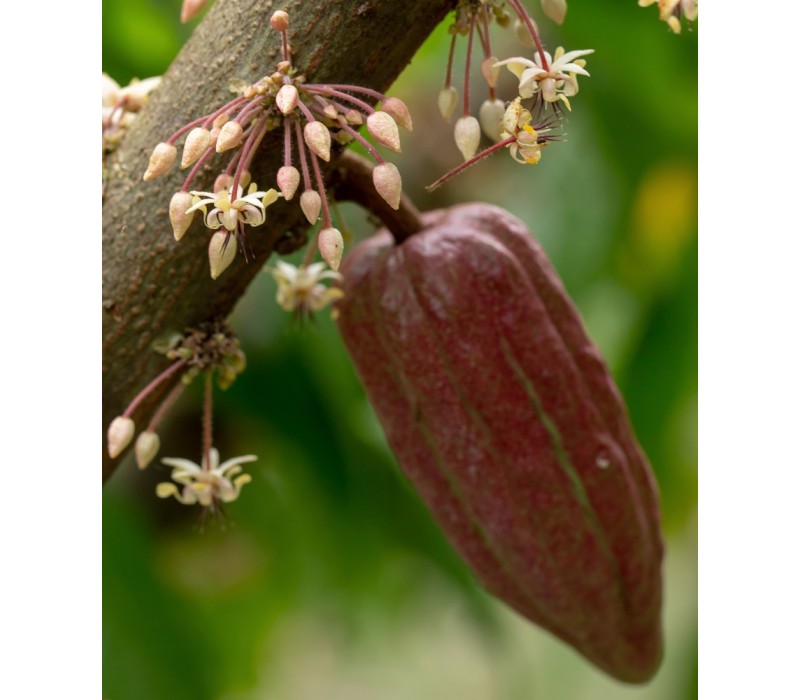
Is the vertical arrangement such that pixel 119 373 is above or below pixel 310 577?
above

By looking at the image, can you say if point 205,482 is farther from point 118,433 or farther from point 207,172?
point 207,172

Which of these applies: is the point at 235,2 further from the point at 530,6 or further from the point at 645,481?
the point at 530,6

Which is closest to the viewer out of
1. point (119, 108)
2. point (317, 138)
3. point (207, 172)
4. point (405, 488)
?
point (317, 138)

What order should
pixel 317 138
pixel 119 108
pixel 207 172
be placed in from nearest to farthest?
pixel 317 138
pixel 207 172
pixel 119 108

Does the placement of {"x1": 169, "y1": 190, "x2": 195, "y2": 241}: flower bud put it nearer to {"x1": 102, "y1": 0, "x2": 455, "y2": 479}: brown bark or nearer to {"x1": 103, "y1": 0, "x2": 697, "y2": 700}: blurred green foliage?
{"x1": 102, "y1": 0, "x2": 455, "y2": 479}: brown bark

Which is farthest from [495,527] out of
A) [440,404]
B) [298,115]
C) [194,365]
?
[298,115]

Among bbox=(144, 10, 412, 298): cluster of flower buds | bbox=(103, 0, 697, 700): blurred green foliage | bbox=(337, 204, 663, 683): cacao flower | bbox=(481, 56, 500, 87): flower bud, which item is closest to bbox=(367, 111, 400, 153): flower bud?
bbox=(144, 10, 412, 298): cluster of flower buds

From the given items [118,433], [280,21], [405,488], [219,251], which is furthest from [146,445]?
[405,488]
